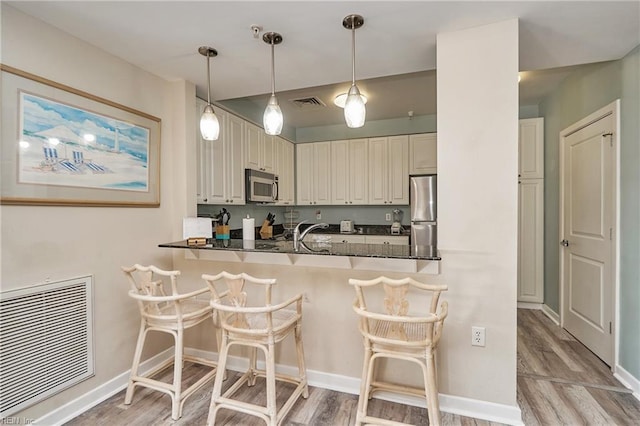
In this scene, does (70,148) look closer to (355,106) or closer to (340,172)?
(355,106)

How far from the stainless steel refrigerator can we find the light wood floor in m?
1.73

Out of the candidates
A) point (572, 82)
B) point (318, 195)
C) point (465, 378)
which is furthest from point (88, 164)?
point (572, 82)

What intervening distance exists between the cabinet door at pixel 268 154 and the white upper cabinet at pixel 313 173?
713mm

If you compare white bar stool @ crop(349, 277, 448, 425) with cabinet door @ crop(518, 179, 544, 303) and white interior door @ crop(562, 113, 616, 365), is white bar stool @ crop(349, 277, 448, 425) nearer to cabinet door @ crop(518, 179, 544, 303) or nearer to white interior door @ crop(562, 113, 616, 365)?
white interior door @ crop(562, 113, 616, 365)

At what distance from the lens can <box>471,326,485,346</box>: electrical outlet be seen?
1.98 metres

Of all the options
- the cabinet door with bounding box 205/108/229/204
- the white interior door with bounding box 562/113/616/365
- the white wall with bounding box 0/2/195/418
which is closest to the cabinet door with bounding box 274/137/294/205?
the cabinet door with bounding box 205/108/229/204

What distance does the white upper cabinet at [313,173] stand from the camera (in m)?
4.95

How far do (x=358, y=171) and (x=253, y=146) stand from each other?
65.3 inches

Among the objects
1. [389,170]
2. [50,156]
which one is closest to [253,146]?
[389,170]

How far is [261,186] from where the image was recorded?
4004mm

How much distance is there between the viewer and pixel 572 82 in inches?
124

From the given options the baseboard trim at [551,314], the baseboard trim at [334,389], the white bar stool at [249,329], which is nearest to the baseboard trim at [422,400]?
the baseboard trim at [334,389]

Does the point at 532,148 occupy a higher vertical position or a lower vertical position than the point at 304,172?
higher

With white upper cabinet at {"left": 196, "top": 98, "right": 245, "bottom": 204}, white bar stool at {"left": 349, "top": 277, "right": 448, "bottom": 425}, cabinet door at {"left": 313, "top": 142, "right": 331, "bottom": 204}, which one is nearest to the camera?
white bar stool at {"left": 349, "top": 277, "right": 448, "bottom": 425}
